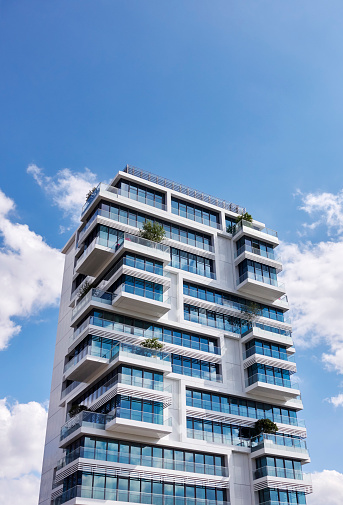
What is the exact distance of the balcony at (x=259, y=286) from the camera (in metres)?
53.4

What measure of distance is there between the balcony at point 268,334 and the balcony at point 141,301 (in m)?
9.03

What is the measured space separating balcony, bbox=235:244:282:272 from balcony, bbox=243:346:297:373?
361 inches

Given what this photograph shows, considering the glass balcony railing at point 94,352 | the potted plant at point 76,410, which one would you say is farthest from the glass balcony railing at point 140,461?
the glass balcony railing at point 94,352

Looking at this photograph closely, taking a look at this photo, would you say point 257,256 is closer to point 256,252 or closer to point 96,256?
point 256,252

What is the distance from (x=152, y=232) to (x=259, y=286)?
1218 centimetres

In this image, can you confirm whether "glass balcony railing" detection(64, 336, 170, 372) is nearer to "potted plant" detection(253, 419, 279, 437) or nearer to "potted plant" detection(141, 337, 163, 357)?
"potted plant" detection(141, 337, 163, 357)

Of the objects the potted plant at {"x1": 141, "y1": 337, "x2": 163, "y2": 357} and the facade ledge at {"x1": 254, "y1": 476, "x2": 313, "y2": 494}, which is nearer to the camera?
the facade ledge at {"x1": 254, "y1": 476, "x2": 313, "y2": 494}

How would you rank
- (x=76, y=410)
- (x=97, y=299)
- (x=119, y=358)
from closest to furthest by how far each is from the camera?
1. (x=119, y=358)
2. (x=76, y=410)
3. (x=97, y=299)

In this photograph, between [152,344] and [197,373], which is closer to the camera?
[152,344]

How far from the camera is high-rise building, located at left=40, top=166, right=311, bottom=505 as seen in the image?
40.5 meters

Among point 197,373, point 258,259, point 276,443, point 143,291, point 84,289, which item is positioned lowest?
point 276,443

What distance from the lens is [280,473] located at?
1758 inches

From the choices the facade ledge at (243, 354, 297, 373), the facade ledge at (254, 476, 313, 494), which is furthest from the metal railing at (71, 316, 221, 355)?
the facade ledge at (254, 476, 313, 494)

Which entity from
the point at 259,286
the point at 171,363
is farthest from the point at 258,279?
the point at 171,363
